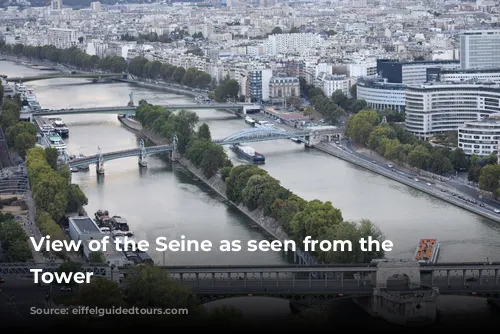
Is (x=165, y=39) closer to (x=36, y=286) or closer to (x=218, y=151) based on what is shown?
(x=218, y=151)

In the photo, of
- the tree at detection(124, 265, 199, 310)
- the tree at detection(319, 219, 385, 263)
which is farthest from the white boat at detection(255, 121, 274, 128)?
the tree at detection(124, 265, 199, 310)

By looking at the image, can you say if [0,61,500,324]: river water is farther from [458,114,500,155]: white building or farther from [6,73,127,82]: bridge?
[6,73,127,82]: bridge

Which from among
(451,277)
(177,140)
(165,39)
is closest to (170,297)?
(451,277)

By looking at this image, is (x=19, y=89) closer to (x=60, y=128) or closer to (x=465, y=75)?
(x=60, y=128)

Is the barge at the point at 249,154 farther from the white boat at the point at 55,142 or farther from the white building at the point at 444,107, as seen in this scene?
the white building at the point at 444,107

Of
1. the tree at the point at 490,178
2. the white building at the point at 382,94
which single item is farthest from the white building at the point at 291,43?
the tree at the point at 490,178

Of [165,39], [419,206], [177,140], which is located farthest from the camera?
[165,39]

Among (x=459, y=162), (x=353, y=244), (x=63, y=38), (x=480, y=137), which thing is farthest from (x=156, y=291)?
(x=63, y=38)
